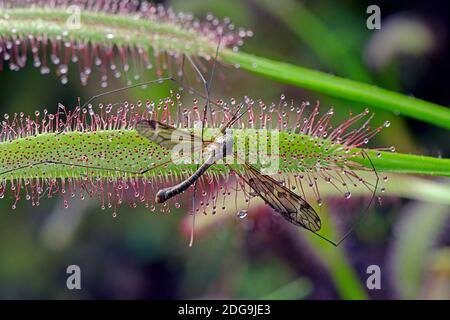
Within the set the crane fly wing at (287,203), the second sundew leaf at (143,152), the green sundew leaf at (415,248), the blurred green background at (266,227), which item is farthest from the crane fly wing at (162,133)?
the green sundew leaf at (415,248)

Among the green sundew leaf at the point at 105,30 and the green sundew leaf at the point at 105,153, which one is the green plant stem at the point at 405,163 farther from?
the green sundew leaf at the point at 105,30

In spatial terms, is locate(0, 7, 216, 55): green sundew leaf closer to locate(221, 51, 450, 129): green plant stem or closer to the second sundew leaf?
locate(221, 51, 450, 129): green plant stem

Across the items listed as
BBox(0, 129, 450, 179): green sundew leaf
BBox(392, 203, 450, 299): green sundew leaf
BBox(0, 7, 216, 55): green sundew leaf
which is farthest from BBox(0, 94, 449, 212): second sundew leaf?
BBox(392, 203, 450, 299): green sundew leaf

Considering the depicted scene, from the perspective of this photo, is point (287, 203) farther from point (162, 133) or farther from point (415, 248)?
point (415, 248)

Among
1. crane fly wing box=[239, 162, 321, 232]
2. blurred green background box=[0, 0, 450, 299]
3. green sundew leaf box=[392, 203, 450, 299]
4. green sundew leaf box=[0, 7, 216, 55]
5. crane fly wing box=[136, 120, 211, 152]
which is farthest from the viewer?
blurred green background box=[0, 0, 450, 299]
